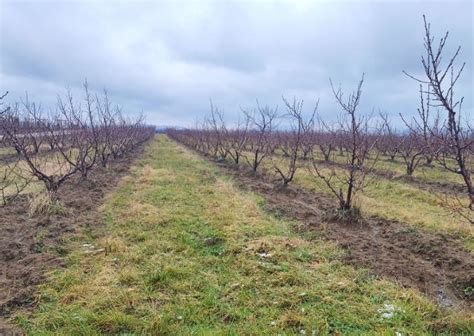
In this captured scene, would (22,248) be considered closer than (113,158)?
Yes

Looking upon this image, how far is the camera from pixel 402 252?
211 inches

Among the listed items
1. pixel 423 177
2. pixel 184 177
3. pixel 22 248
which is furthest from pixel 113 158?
pixel 423 177

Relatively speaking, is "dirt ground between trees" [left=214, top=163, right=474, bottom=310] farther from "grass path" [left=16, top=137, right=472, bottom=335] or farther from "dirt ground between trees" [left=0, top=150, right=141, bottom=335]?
"dirt ground between trees" [left=0, top=150, right=141, bottom=335]

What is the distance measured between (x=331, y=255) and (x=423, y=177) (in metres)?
11.0

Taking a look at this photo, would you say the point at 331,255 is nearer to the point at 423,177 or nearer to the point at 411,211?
the point at 411,211

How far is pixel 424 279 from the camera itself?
175 inches

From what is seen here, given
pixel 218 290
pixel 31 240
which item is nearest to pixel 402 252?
pixel 218 290

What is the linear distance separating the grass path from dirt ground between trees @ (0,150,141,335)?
20 centimetres

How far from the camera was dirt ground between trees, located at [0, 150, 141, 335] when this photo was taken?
12.5 feet

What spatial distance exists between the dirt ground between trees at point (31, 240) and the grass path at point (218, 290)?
0.20 meters

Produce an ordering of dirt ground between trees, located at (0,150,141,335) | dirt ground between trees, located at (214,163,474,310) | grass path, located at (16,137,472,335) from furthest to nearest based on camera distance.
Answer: dirt ground between trees, located at (214,163,474,310), dirt ground between trees, located at (0,150,141,335), grass path, located at (16,137,472,335)

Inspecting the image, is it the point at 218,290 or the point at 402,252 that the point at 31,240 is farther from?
the point at 402,252

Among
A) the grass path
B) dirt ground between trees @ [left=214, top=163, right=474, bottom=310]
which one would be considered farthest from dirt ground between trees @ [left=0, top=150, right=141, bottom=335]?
dirt ground between trees @ [left=214, top=163, right=474, bottom=310]

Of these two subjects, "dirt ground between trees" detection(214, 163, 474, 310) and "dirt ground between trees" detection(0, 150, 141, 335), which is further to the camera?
"dirt ground between trees" detection(214, 163, 474, 310)
